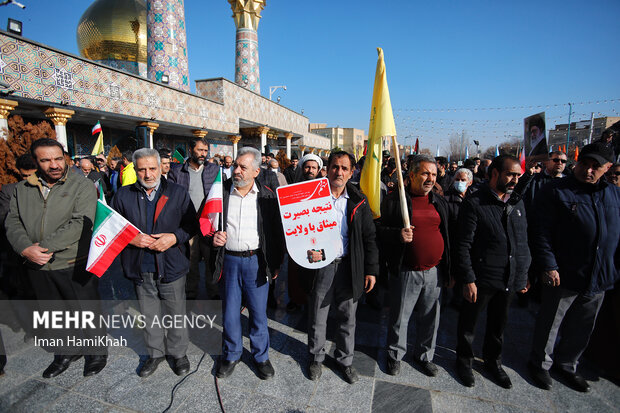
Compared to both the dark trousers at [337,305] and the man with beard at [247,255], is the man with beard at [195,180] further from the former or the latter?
the dark trousers at [337,305]

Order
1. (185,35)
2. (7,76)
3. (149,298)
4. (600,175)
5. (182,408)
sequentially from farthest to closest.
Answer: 1. (185,35)
2. (7,76)
3. (149,298)
4. (600,175)
5. (182,408)

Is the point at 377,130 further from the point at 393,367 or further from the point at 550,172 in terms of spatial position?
the point at 550,172

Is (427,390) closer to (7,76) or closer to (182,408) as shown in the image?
(182,408)

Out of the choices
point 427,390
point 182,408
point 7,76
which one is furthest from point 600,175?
point 7,76

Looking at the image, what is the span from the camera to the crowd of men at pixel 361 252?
8.46 feet

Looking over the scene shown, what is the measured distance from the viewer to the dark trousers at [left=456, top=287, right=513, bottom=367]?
271 cm

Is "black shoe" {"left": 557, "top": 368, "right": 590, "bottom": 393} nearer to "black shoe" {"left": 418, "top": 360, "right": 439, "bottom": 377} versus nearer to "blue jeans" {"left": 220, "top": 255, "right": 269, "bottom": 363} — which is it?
"black shoe" {"left": 418, "top": 360, "right": 439, "bottom": 377}

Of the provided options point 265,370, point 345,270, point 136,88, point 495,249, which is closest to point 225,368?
point 265,370

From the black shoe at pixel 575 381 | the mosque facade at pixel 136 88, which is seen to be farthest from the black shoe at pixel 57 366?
the mosque facade at pixel 136 88

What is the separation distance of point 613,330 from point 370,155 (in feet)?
9.91

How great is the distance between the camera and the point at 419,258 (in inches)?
105

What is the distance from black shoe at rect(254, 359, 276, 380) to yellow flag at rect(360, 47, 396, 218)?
180cm

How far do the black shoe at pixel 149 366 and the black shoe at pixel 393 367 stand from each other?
227 cm

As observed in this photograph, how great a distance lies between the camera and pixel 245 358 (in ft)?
9.75
